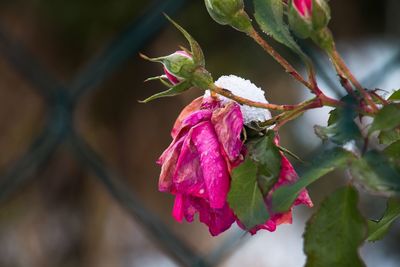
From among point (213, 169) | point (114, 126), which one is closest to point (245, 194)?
point (213, 169)

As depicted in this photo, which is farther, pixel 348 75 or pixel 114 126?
pixel 114 126

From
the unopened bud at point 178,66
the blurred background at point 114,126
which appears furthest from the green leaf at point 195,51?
the blurred background at point 114,126

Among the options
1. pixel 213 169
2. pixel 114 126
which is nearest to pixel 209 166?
pixel 213 169

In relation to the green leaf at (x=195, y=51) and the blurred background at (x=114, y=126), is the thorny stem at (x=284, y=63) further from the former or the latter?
the blurred background at (x=114, y=126)

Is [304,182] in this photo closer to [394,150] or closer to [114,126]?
[394,150]

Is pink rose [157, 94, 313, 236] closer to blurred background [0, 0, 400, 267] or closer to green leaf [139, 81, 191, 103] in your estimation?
green leaf [139, 81, 191, 103]

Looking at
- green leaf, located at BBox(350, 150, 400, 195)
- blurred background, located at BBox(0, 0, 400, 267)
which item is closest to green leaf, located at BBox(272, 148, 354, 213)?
green leaf, located at BBox(350, 150, 400, 195)

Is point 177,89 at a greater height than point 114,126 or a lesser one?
greater
